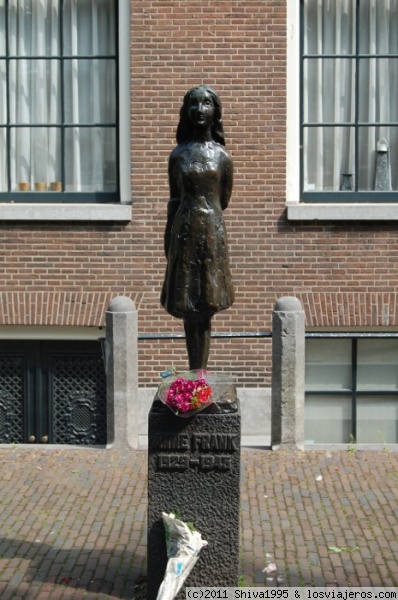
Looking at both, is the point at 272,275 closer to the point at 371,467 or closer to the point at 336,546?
the point at 371,467

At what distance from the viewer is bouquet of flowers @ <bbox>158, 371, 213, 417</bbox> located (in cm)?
663

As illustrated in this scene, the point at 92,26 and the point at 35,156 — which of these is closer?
the point at 92,26

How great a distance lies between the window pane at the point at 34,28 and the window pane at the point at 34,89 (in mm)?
153

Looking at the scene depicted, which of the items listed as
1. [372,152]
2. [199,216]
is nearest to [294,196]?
[372,152]

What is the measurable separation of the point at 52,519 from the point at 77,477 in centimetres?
114

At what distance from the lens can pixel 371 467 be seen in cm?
971

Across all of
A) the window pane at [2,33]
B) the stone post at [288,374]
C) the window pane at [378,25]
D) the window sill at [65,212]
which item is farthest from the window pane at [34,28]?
the stone post at [288,374]

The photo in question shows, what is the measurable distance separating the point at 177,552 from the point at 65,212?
6.65m

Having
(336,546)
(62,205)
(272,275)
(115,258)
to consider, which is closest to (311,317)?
(272,275)

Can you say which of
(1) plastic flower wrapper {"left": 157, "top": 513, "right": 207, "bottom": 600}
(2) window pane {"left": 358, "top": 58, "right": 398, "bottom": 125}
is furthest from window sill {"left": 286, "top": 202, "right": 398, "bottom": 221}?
(1) plastic flower wrapper {"left": 157, "top": 513, "right": 207, "bottom": 600}

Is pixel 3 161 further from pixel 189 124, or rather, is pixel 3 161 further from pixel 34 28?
pixel 189 124

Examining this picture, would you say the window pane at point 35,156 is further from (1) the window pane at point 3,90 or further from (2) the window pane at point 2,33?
(2) the window pane at point 2,33

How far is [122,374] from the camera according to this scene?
1029cm

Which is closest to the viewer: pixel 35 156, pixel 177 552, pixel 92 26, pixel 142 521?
pixel 177 552
